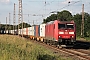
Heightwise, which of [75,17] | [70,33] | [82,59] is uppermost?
[75,17]

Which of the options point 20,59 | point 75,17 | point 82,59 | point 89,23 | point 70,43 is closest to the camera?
point 20,59

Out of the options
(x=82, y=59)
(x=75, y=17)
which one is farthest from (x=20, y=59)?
(x=75, y=17)

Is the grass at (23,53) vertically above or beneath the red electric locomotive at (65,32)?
beneath

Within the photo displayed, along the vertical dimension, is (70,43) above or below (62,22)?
below

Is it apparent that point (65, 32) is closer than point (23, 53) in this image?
No

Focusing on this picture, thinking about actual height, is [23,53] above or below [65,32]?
below

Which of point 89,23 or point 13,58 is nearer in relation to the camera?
point 13,58

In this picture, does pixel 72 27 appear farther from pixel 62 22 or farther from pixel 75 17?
pixel 75 17

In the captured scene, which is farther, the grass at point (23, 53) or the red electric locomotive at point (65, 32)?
the red electric locomotive at point (65, 32)

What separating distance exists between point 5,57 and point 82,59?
24.7ft

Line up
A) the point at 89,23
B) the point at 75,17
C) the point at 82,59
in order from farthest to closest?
the point at 75,17, the point at 89,23, the point at 82,59

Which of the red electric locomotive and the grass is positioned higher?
the red electric locomotive

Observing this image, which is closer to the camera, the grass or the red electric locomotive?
the grass

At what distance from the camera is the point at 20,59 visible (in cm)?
1110
